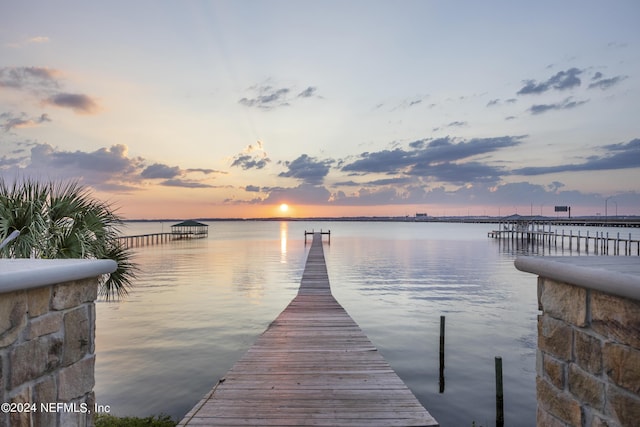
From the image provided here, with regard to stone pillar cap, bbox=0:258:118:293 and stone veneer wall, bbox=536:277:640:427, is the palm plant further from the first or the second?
stone veneer wall, bbox=536:277:640:427

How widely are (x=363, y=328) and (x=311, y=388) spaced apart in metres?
Result: 10.9

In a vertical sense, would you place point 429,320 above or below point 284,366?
below

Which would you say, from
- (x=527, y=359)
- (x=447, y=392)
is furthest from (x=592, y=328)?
(x=527, y=359)

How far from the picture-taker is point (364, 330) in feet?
53.7

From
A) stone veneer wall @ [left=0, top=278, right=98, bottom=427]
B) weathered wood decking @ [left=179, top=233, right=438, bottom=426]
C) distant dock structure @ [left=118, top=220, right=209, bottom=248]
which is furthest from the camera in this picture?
distant dock structure @ [left=118, top=220, right=209, bottom=248]

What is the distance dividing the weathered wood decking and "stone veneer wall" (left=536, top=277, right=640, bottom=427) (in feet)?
7.28

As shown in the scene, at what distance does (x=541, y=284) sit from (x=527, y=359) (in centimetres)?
1214

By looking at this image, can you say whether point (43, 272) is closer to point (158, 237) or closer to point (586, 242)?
point (586, 242)

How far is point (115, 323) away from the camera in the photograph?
18094 millimetres

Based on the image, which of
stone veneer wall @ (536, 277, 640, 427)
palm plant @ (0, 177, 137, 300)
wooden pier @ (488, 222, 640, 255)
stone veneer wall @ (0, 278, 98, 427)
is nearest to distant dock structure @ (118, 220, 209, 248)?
palm plant @ (0, 177, 137, 300)

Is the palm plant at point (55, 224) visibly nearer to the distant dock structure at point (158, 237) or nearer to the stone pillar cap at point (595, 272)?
the stone pillar cap at point (595, 272)

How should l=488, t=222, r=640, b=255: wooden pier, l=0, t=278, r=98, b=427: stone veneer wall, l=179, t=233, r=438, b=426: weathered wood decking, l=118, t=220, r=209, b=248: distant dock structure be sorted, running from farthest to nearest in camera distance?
1. l=118, t=220, r=209, b=248: distant dock structure
2. l=488, t=222, r=640, b=255: wooden pier
3. l=179, t=233, r=438, b=426: weathered wood decking
4. l=0, t=278, r=98, b=427: stone veneer wall

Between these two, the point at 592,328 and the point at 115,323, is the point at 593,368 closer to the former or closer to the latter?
the point at 592,328

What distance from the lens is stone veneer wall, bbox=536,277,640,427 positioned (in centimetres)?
242
